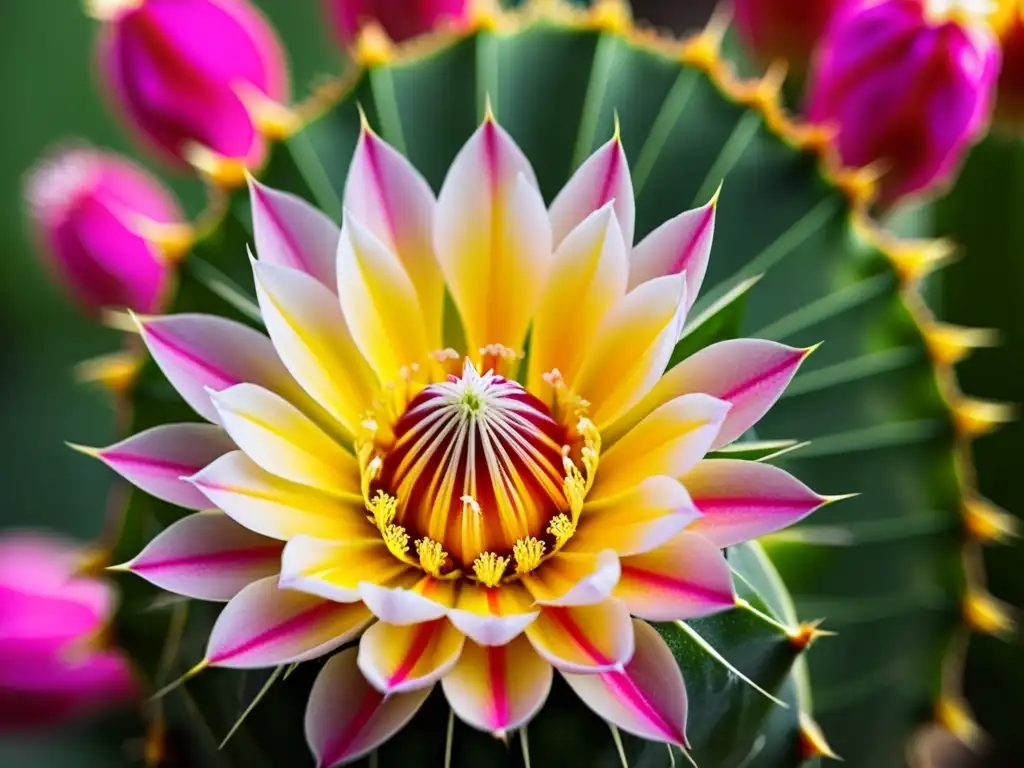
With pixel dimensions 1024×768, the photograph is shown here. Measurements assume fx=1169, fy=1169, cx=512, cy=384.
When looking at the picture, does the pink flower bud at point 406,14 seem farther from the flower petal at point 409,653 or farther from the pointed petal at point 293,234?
the flower petal at point 409,653

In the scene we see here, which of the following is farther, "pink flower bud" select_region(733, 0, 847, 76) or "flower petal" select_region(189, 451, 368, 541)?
"pink flower bud" select_region(733, 0, 847, 76)

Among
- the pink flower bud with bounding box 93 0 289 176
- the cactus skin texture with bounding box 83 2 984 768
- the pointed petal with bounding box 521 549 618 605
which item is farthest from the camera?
the pink flower bud with bounding box 93 0 289 176

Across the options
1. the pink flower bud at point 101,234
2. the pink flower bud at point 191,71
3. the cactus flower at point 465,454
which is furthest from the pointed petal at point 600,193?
the pink flower bud at point 101,234

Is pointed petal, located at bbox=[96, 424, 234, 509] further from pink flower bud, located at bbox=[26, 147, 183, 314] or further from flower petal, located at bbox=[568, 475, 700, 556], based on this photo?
pink flower bud, located at bbox=[26, 147, 183, 314]

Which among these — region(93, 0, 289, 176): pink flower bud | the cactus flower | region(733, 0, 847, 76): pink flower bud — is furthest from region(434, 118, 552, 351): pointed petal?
region(733, 0, 847, 76): pink flower bud

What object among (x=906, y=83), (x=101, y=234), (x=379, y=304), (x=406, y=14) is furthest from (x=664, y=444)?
(x=101, y=234)

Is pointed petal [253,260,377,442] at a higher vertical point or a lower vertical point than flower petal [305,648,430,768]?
higher
